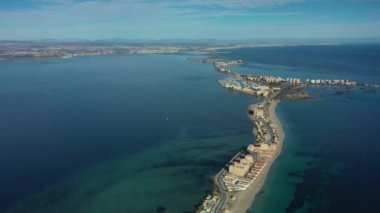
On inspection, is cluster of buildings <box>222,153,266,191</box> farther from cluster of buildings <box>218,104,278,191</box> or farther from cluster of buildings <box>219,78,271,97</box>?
cluster of buildings <box>219,78,271,97</box>

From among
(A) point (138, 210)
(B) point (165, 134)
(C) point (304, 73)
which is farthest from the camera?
(C) point (304, 73)

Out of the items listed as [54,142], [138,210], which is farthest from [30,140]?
[138,210]

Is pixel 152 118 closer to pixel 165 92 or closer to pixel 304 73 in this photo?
pixel 165 92

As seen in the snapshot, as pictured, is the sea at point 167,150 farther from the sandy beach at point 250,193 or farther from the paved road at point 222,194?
the paved road at point 222,194

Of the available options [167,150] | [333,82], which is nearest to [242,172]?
[167,150]

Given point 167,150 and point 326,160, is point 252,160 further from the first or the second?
point 167,150

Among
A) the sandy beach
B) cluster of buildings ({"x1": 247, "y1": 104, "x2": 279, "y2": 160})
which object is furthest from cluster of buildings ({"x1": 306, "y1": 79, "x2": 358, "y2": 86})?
the sandy beach
